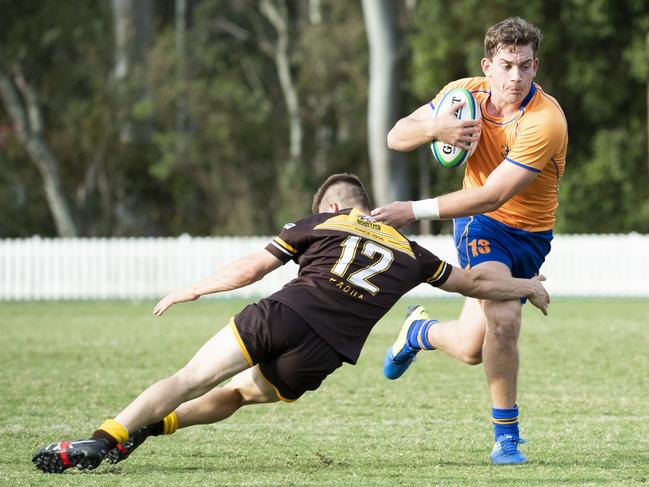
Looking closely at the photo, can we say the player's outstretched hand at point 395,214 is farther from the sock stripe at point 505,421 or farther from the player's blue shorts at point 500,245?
the sock stripe at point 505,421

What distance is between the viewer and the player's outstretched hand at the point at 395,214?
5918 mm

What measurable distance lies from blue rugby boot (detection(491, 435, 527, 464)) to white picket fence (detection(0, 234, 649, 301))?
16.1m

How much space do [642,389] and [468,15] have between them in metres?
23.4

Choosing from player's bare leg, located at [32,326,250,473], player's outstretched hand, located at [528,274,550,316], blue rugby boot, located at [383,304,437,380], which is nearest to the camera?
player's bare leg, located at [32,326,250,473]

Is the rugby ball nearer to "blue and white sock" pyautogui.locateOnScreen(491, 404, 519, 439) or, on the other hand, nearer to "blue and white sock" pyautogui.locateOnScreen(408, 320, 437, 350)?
"blue and white sock" pyautogui.locateOnScreen(408, 320, 437, 350)

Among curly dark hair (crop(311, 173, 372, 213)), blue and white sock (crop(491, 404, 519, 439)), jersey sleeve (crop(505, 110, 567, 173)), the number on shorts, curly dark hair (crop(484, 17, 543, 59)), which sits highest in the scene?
curly dark hair (crop(484, 17, 543, 59))

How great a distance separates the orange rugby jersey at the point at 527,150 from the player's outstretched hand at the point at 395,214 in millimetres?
644

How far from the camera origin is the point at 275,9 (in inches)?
1640

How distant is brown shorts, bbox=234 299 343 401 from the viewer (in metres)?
5.68

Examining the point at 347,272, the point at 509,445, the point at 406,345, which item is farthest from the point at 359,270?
the point at 406,345

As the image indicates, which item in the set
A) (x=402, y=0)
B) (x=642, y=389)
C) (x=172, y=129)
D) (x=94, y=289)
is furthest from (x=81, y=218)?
(x=642, y=389)

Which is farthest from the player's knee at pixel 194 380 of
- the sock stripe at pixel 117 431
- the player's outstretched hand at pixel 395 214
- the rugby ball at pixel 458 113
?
the rugby ball at pixel 458 113

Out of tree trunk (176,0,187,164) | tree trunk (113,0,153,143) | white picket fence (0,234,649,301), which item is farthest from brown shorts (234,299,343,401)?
tree trunk (176,0,187,164)

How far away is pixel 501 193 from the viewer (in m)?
6.18
